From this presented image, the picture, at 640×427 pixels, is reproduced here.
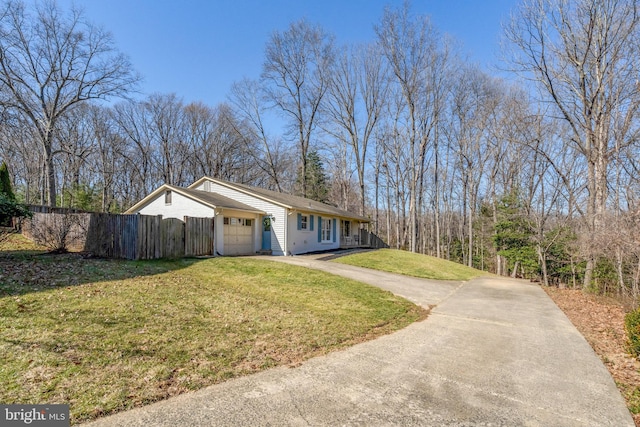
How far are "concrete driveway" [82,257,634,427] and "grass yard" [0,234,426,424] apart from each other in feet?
1.29

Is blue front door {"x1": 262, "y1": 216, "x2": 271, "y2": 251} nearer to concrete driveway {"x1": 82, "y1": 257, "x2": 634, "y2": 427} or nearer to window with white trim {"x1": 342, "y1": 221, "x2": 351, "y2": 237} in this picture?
window with white trim {"x1": 342, "y1": 221, "x2": 351, "y2": 237}

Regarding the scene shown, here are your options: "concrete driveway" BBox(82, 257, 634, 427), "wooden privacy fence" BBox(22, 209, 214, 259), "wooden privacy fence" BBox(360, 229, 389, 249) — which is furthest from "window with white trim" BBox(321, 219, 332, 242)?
"concrete driveway" BBox(82, 257, 634, 427)

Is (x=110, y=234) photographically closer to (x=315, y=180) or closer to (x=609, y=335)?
(x=609, y=335)

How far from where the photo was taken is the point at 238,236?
609 inches

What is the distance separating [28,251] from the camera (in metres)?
10.6

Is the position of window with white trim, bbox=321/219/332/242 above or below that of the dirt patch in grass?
above

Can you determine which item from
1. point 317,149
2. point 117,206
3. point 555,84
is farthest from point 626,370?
point 117,206

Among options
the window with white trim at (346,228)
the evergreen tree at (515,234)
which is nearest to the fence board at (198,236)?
the window with white trim at (346,228)

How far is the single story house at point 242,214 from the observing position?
14508 mm

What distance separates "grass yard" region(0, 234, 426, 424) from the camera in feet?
10.4

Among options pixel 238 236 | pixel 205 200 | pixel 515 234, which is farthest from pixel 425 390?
pixel 515 234

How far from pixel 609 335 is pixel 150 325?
843cm

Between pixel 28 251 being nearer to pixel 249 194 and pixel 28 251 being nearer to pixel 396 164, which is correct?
pixel 249 194

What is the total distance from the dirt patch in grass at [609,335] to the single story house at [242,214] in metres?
11.5
